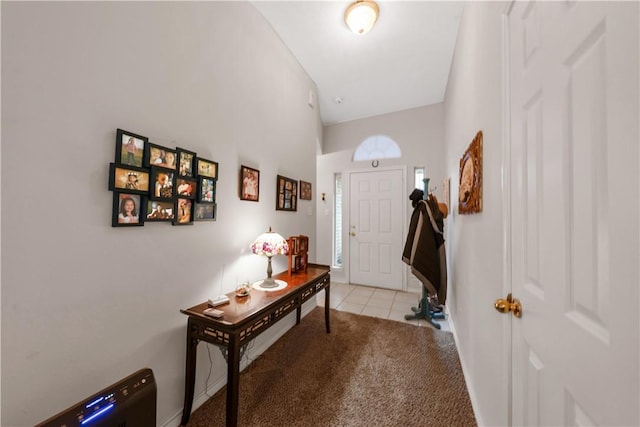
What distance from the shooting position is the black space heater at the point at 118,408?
0.79 metres

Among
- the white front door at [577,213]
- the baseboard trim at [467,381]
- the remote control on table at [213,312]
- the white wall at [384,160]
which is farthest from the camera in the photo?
the white wall at [384,160]

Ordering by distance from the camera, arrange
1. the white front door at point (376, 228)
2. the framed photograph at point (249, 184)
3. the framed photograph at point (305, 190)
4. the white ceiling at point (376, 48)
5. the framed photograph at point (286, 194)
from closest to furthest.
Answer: the framed photograph at point (249, 184) → the white ceiling at point (376, 48) → the framed photograph at point (286, 194) → the framed photograph at point (305, 190) → the white front door at point (376, 228)

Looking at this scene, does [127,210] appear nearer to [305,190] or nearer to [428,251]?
[305,190]

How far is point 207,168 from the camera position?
4.99 feet

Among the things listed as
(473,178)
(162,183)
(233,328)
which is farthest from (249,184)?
(473,178)

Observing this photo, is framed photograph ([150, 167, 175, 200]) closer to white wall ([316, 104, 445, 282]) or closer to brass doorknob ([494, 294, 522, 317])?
brass doorknob ([494, 294, 522, 317])

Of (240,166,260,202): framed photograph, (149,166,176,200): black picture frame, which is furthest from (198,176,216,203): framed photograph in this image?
(240,166,260,202): framed photograph

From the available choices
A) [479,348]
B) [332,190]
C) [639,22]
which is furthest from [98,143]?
[332,190]

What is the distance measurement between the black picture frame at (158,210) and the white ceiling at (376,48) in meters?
1.91

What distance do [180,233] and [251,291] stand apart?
65 centimetres

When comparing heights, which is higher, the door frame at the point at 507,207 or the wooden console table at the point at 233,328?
the door frame at the point at 507,207

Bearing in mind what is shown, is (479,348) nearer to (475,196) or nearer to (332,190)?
(475,196)

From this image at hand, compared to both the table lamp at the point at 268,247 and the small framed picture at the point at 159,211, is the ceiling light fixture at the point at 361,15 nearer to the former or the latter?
the table lamp at the point at 268,247

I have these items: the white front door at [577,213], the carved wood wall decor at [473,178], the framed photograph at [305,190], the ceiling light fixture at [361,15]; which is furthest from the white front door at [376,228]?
the white front door at [577,213]
